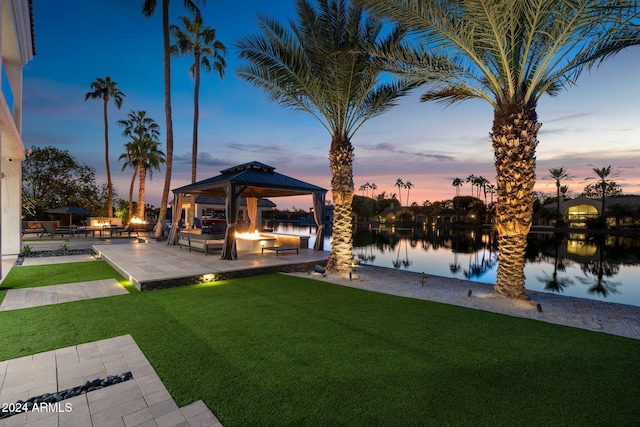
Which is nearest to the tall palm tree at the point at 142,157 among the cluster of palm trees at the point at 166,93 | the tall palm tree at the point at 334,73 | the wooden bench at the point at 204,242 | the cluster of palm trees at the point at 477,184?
the cluster of palm trees at the point at 166,93

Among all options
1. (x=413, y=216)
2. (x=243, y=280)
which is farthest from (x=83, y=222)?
(x=413, y=216)

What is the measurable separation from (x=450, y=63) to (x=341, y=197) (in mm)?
4395

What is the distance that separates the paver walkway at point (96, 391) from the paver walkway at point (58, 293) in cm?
279

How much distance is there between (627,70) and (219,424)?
14.6 metres

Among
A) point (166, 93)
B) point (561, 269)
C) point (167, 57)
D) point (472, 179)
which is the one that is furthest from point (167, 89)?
point (472, 179)

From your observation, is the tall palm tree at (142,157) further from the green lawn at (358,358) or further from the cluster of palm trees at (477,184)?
the cluster of palm trees at (477,184)

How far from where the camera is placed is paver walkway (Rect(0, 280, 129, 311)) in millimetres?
5635

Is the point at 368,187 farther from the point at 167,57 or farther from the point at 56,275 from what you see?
the point at 56,275

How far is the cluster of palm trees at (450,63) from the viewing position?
5.54 m

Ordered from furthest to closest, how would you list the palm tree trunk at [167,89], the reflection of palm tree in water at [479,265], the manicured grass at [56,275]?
the palm tree trunk at [167,89]
the reflection of palm tree in water at [479,265]
the manicured grass at [56,275]

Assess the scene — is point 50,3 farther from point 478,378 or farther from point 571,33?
point 478,378

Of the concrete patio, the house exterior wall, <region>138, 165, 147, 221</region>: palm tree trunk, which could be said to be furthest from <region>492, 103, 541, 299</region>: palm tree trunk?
<region>138, 165, 147, 221</region>: palm tree trunk

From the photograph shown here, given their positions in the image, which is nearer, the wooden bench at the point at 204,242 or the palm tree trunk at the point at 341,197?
the palm tree trunk at the point at 341,197

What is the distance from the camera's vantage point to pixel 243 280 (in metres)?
8.02
